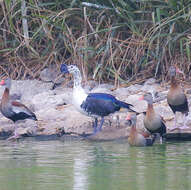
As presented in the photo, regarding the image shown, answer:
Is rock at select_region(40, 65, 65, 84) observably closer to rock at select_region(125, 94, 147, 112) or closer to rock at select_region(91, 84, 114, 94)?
rock at select_region(91, 84, 114, 94)

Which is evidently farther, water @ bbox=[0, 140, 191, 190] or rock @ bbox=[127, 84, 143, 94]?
rock @ bbox=[127, 84, 143, 94]

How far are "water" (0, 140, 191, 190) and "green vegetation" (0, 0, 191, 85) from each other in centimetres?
292

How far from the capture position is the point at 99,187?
5.67 meters

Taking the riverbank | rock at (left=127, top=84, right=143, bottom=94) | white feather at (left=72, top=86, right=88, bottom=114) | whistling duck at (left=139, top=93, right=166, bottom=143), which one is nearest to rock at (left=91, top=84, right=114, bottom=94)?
the riverbank

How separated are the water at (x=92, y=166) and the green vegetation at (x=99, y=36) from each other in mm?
2924

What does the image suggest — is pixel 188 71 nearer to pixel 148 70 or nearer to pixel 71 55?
pixel 148 70

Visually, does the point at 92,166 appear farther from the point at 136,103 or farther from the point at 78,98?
the point at 136,103

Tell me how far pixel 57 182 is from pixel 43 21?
626cm

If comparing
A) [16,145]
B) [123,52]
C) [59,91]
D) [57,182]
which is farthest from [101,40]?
[57,182]

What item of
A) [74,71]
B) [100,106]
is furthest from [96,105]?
[74,71]

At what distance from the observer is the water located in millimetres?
5828

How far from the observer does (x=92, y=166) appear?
690cm

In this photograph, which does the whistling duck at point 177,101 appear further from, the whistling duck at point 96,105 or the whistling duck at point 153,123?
the whistling duck at point 96,105

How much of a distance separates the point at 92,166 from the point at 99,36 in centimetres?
531
